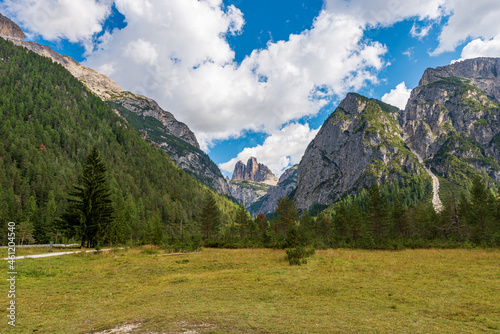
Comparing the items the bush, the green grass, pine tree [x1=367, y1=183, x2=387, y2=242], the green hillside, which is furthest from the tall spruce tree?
pine tree [x1=367, y1=183, x2=387, y2=242]

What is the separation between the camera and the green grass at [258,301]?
8062 millimetres

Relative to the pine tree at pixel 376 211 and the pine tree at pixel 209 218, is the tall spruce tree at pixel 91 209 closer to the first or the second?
the pine tree at pixel 209 218

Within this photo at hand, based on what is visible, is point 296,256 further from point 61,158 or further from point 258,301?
point 61,158

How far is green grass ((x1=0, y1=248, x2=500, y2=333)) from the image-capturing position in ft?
26.5

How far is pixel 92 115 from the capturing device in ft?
578

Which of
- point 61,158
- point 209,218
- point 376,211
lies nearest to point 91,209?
point 209,218

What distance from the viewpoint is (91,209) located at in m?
33.3

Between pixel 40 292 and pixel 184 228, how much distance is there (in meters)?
133

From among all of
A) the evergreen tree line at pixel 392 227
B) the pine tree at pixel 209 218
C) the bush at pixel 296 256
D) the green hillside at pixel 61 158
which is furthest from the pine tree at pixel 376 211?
the green hillside at pixel 61 158

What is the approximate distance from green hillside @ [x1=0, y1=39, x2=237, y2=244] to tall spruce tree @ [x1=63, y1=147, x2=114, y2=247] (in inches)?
932

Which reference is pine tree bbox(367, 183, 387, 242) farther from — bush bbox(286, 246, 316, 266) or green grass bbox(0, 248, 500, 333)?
green grass bbox(0, 248, 500, 333)

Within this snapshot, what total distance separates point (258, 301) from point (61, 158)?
14813 cm

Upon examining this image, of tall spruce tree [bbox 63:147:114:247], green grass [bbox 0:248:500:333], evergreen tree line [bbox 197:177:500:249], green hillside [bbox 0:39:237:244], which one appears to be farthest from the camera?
green hillside [bbox 0:39:237:244]

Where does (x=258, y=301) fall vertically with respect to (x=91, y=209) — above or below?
below
